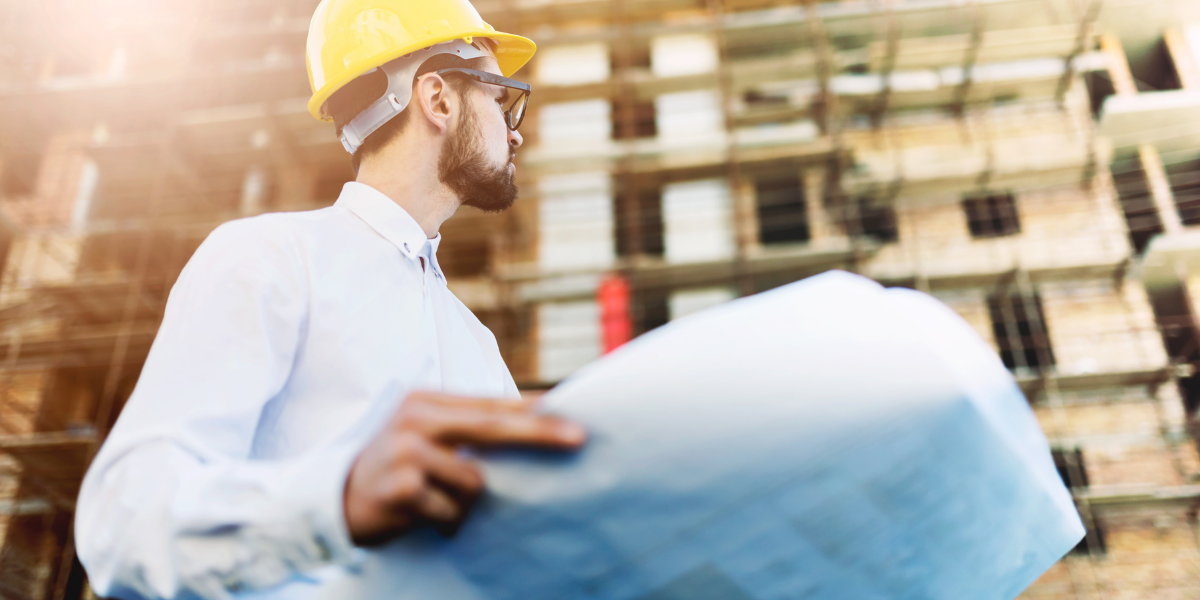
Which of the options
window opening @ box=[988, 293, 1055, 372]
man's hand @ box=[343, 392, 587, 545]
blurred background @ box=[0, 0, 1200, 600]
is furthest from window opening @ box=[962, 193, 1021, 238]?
man's hand @ box=[343, 392, 587, 545]

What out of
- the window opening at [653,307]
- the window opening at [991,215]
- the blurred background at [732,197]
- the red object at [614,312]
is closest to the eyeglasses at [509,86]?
the red object at [614,312]

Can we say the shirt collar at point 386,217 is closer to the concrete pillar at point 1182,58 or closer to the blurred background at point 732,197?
the blurred background at point 732,197

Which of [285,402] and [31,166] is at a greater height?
[31,166]

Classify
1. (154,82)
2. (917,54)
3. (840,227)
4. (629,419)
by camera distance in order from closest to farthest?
(629,419) → (840,227) → (917,54) → (154,82)

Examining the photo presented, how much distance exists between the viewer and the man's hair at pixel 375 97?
1.10 meters

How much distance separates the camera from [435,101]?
43.3 inches

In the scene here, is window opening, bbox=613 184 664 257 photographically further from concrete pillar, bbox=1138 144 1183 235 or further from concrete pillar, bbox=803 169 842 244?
concrete pillar, bbox=1138 144 1183 235

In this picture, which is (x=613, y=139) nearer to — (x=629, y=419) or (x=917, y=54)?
(x=917, y=54)

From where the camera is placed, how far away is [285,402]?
691 mm

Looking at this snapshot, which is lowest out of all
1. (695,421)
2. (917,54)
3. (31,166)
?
(695,421)

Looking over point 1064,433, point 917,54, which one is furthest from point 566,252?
point 1064,433

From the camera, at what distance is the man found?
0.39 metres

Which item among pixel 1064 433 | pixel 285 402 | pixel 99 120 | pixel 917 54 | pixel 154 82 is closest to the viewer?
pixel 285 402

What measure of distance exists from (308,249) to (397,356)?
149 millimetres
